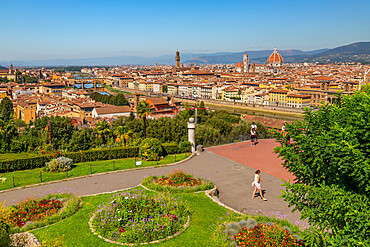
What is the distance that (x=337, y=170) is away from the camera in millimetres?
5789

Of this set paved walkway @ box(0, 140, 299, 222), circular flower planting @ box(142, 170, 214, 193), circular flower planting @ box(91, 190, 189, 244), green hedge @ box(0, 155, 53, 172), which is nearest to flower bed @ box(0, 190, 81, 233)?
circular flower planting @ box(91, 190, 189, 244)

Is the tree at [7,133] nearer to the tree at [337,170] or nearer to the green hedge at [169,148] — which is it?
the green hedge at [169,148]

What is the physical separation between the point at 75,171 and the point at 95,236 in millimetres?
7849

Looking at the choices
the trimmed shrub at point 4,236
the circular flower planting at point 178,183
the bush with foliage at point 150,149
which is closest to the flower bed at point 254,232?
the circular flower planting at point 178,183

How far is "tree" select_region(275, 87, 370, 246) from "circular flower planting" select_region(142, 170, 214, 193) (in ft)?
19.0

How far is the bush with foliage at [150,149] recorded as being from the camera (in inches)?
666

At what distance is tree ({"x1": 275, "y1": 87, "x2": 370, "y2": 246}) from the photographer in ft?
16.8

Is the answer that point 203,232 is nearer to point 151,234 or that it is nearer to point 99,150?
point 151,234

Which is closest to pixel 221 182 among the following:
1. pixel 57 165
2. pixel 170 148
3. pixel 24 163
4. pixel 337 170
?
pixel 170 148

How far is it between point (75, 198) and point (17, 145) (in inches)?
471

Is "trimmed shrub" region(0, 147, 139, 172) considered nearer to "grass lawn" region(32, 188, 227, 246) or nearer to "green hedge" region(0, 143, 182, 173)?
"green hedge" region(0, 143, 182, 173)

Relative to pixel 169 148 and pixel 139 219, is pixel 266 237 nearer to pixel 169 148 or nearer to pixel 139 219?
pixel 139 219

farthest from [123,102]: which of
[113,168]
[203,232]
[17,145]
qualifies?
[203,232]

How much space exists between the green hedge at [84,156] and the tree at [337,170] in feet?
41.1
